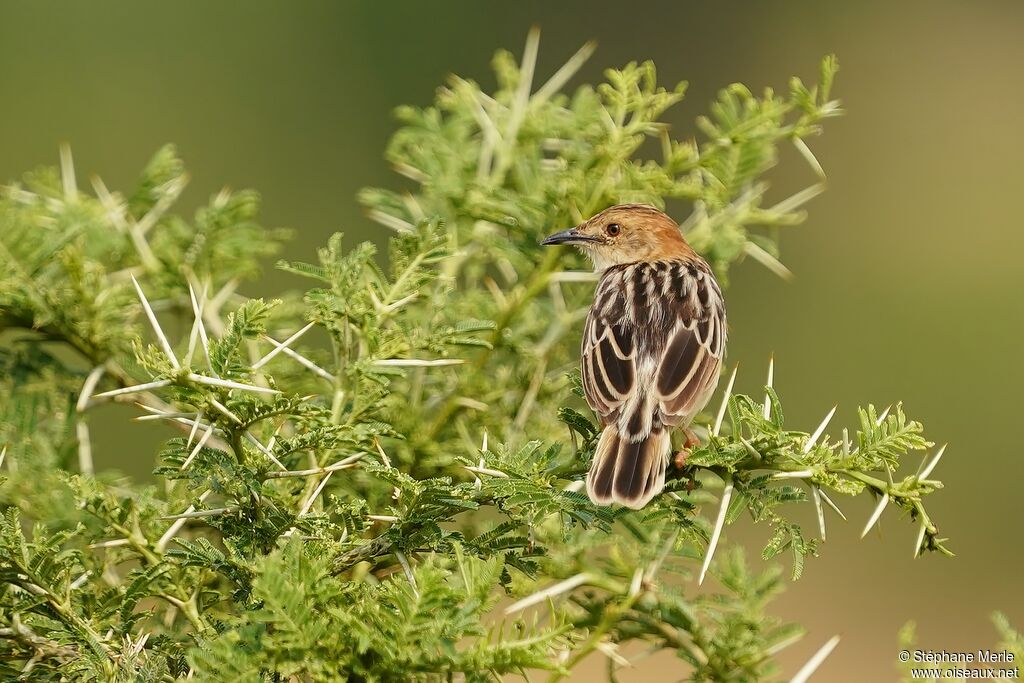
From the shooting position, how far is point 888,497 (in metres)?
2.82

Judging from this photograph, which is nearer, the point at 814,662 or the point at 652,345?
the point at 814,662

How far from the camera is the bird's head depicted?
4.50 metres

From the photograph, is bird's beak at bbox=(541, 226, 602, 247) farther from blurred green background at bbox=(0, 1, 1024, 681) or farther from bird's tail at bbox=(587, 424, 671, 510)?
blurred green background at bbox=(0, 1, 1024, 681)

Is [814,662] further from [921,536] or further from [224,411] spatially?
[224,411]

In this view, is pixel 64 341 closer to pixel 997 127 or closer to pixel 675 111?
pixel 675 111

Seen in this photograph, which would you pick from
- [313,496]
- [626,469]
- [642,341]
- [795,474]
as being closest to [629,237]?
[642,341]

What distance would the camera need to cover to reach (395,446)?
362 cm

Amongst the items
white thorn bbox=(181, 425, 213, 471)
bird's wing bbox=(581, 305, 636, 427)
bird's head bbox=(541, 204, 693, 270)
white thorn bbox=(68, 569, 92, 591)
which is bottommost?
white thorn bbox=(68, 569, 92, 591)

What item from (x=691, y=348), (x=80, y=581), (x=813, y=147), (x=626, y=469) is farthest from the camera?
(x=813, y=147)

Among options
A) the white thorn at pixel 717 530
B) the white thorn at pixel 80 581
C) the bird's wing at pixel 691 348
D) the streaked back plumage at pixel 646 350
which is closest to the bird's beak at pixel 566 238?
the streaked back plumage at pixel 646 350

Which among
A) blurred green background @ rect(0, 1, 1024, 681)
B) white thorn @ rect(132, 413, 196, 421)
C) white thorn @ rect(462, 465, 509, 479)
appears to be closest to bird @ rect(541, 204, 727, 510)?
white thorn @ rect(462, 465, 509, 479)

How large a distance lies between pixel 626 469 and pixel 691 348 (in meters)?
1.26

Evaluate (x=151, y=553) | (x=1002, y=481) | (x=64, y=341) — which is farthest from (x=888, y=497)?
(x=1002, y=481)

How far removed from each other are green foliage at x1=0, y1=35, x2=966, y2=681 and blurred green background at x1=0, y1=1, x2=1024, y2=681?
6773mm
